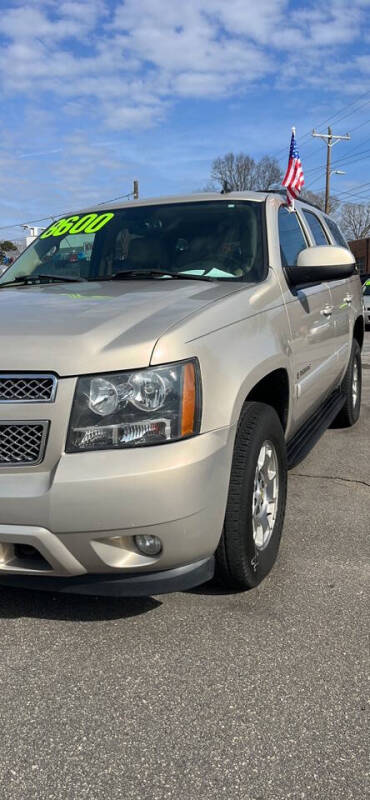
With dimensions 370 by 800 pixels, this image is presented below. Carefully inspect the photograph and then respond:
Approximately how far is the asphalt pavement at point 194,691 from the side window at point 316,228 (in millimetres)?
2434

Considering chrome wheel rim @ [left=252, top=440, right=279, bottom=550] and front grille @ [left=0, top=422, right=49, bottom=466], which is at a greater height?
front grille @ [left=0, top=422, right=49, bottom=466]

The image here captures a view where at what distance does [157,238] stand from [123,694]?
242 centimetres

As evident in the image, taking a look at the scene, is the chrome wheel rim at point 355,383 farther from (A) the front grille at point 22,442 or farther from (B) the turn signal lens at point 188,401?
(A) the front grille at point 22,442

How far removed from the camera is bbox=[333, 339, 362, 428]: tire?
5707 millimetres

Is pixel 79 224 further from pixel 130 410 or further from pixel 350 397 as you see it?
pixel 350 397

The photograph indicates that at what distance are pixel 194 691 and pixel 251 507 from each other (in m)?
0.74

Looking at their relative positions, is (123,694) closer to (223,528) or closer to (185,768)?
(185,768)

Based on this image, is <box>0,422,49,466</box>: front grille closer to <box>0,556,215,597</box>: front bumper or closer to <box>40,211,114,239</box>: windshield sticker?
<box>0,556,215,597</box>: front bumper

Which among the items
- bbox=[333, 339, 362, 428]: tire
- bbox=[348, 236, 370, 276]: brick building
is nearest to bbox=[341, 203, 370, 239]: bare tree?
bbox=[348, 236, 370, 276]: brick building

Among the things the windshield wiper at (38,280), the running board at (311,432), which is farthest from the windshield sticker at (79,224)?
the running board at (311,432)

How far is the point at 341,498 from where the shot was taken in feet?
13.6

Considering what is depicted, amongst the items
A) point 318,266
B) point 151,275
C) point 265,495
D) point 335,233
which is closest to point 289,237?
point 318,266

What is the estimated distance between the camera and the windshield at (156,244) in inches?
136

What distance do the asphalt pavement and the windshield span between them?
1577mm
